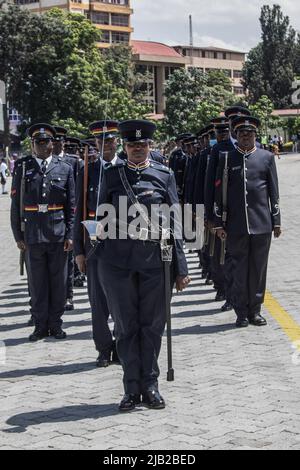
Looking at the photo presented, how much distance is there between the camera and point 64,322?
9.75 meters

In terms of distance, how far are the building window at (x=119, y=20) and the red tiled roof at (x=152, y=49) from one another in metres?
2.49

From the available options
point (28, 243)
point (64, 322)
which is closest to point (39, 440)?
point (28, 243)

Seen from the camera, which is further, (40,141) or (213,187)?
(213,187)

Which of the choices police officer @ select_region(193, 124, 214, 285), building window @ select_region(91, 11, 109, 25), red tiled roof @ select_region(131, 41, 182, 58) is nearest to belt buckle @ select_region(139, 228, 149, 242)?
police officer @ select_region(193, 124, 214, 285)

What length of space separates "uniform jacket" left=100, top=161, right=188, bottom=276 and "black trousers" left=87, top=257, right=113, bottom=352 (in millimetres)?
1274

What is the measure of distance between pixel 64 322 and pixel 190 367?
2.66 metres

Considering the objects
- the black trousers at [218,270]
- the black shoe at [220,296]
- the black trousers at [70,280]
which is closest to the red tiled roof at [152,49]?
the black trousers at [70,280]

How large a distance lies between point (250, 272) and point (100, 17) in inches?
3679

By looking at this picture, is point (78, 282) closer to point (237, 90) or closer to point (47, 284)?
point (47, 284)

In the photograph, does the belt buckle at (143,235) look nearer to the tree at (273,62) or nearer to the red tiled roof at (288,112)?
the red tiled roof at (288,112)

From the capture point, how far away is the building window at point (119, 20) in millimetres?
100312

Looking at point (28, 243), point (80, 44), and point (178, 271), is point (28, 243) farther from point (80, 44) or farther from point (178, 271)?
point (80, 44)

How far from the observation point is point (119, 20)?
332 feet

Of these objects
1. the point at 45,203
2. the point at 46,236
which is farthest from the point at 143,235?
the point at 45,203
